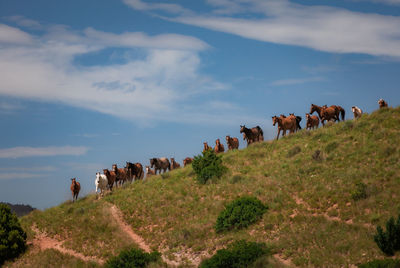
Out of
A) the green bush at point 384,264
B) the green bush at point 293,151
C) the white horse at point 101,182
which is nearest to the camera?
the green bush at point 384,264

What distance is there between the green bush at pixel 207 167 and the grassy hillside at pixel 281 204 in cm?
87

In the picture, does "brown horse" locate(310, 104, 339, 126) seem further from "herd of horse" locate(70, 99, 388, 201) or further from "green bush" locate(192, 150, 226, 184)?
"green bush" locate(192, 150, 226, 184)

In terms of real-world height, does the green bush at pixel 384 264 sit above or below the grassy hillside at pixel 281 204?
below

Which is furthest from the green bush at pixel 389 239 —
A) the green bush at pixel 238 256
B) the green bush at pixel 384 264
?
the green bush at pixel 238 256

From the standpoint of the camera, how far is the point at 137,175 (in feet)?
142

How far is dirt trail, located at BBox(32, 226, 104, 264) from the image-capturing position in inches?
1031

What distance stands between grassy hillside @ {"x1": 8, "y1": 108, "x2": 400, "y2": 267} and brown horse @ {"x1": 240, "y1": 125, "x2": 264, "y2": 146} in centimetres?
379

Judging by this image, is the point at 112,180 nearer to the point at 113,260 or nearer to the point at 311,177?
the point at 113,260

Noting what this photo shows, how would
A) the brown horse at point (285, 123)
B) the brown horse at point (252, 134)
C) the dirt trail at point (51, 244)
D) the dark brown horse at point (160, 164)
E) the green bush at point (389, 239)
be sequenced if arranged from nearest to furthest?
the green bush at point (389, 239), the dirt trail at point (51, 244), the brown horse at point (285, 123), the brown horse at point (252, 134), the dark brown horse at point (160, 164)

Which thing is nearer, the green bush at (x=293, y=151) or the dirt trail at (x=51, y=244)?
the dirt trail at (x=51, y=244)

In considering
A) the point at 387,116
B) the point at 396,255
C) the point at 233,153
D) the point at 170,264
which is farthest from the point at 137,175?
the point at 396,255

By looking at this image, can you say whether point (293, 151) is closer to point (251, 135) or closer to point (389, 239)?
point (251, 135)

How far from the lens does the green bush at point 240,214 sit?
84.2 ft

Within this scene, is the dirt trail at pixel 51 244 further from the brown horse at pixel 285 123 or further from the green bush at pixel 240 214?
the brown horse at pixel 285 123
